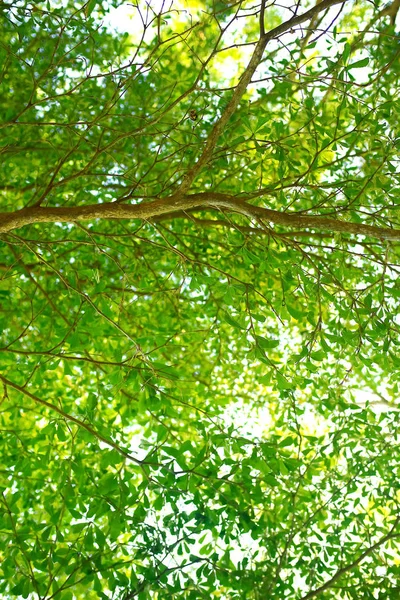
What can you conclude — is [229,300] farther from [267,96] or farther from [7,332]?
[7,332]

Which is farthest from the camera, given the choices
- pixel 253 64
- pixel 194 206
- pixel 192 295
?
pixel 192 295

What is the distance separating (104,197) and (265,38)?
2699mm

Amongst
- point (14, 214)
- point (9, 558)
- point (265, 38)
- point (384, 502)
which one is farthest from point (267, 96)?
point (9, 558)

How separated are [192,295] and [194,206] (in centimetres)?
296

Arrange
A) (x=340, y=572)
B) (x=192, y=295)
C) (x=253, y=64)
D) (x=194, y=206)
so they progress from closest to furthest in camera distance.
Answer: (x=253, y=64)
(x=194, y=206)
(x=340, y=572)
(x=192, y=295)

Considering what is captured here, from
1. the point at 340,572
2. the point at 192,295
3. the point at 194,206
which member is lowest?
the point at 340,572

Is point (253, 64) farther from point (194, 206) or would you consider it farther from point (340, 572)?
point (340, 572)

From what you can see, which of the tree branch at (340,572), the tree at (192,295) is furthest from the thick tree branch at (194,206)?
the tree branch at (340,572)

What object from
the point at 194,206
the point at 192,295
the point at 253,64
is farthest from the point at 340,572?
the point at 253,64

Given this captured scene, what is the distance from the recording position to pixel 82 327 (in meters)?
3.83

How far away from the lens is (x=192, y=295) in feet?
18.4

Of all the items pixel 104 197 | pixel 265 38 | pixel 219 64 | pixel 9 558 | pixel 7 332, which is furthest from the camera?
pixel 219 64

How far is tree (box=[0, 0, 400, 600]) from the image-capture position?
290 cm

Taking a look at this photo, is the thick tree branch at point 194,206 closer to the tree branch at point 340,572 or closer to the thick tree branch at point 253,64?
the thick tree branch at point 253,64
